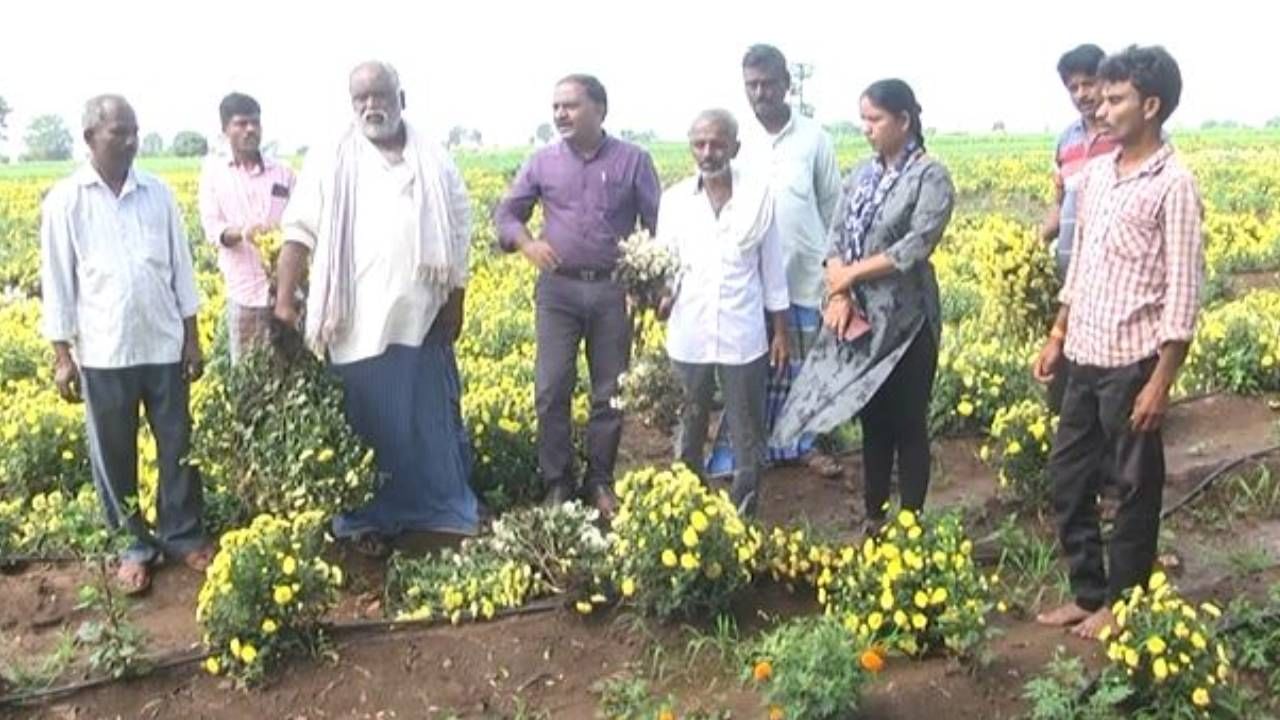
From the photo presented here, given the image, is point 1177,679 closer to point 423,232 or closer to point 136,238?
point 423,232

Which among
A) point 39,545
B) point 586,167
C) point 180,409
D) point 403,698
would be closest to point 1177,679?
point 403,698

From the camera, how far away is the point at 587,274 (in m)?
5.89

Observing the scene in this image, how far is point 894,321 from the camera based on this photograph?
518 centimetres

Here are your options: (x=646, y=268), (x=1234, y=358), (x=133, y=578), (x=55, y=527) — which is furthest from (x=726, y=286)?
(x=1234, y=358)

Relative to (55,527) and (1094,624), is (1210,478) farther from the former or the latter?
(55,527)

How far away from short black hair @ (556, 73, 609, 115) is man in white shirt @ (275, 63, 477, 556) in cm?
65

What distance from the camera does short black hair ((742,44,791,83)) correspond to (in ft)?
19.7

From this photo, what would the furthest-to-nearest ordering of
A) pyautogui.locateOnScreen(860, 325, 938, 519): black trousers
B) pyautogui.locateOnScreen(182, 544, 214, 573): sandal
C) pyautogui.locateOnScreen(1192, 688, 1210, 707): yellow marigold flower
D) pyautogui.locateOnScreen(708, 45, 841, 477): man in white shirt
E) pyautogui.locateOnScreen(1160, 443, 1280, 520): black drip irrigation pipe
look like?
pyautogui.locateOnScreen(708, 45, 841, 477): man in white shirt
pyautogui.locateOnScreen(1160, 443, 1280, 520): black drip irrigation pipe
pyautogui.locateOnScreen(182, 544, 214, 573): sandal
pyautogui.locateOnScreen(860, 325, 938, 519): black trousers
pyautogui.locateOnScreen(1192, 688, 1210, 707): yellow marigold flower

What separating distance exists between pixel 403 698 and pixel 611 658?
732 mm

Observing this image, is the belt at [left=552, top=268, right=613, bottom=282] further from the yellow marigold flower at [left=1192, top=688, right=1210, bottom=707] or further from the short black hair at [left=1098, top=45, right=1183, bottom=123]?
the yellow marigold flower at [left=1192, top=688, right=1210, bottom=707]

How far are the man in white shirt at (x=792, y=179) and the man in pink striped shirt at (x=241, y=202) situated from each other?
2.38 metres

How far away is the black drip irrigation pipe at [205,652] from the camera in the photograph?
478 cm

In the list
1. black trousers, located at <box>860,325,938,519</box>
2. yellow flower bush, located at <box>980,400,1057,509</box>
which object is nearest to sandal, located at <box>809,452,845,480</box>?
yellow flower bush, located at <box>980,400,1057,509</box>

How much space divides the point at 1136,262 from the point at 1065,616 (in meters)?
1.32
